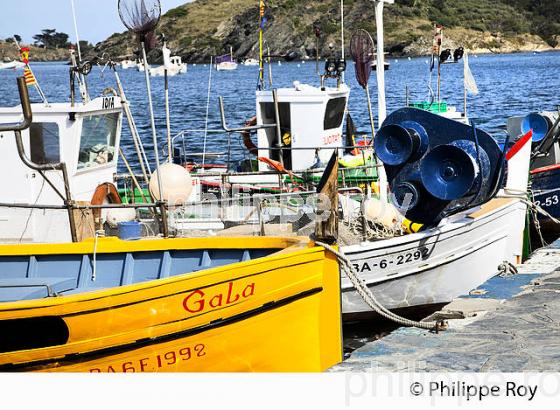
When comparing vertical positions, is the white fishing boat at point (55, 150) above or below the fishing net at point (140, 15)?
below

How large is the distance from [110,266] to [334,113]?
26.3ft

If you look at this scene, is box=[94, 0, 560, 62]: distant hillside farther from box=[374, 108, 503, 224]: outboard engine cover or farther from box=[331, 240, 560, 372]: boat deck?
box=[331, 240, 560, 372]: boat deck

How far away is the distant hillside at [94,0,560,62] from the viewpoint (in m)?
148

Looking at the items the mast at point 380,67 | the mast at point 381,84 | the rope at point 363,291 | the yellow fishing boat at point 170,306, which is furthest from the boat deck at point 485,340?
the mast at point 380,67

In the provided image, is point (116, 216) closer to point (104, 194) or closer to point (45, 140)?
point (104, 194)

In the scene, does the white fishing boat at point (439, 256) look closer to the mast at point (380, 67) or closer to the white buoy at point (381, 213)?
the white buoy at point (381, 213)

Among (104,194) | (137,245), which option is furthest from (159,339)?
(104,194)

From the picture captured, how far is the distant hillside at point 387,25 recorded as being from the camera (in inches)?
5822

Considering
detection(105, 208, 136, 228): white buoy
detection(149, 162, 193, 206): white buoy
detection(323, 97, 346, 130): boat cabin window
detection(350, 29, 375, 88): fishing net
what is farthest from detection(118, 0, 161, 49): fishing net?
detection(323, 97, 346, 130): boat cabin window

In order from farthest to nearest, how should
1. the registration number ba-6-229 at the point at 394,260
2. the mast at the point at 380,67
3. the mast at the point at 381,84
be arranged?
the mast at the point at 380,67 → the mast at the point at 381,84 → the registration number ba-6-229 at the point at 394,260

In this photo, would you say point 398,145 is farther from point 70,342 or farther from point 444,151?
point 70,342

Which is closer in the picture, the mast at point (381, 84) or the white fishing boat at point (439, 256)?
the white fishing boat at point (439, 256)

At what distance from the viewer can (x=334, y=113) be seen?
1565 cm

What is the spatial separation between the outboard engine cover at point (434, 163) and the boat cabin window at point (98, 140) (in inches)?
130
